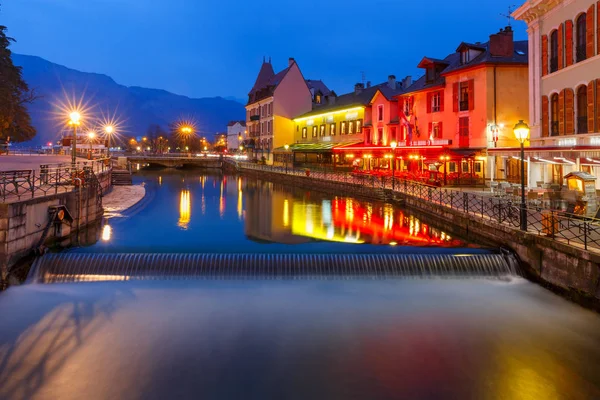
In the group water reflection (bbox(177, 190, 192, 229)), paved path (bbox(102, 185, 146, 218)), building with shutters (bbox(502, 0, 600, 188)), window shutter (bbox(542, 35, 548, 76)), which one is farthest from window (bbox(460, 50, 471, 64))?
paved path (bbox(102, 185, 146, 218))

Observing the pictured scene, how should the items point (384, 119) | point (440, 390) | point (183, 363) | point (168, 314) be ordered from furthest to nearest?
point (384, 119), point (168, 314), point (183, 363), point (440, 390)

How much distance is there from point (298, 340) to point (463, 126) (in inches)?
1224

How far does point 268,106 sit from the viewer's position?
78.1 m

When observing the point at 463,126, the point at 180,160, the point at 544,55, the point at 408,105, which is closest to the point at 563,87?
the point at 544,55

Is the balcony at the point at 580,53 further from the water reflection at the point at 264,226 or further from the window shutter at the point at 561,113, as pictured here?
the water reflection at the point at 264,226

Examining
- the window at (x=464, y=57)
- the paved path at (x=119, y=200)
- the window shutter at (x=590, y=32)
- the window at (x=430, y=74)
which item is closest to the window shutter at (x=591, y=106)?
the window shutter at (x=590, y=32)

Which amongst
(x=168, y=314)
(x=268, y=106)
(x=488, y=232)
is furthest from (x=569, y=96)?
(x=268, y=106)

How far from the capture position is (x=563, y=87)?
23969 mm

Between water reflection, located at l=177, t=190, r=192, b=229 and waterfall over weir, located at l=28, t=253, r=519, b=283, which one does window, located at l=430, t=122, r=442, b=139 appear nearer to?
water reflection, located at l=177, t=190, r=192, b=229

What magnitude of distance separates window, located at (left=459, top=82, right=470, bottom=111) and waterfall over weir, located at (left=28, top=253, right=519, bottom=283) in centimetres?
2411

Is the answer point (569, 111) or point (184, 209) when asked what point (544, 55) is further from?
point (184, 209)

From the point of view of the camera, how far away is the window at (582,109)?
2242cm

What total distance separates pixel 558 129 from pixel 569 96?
6.00 feet

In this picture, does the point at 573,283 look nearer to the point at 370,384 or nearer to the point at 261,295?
the point at 370,384
